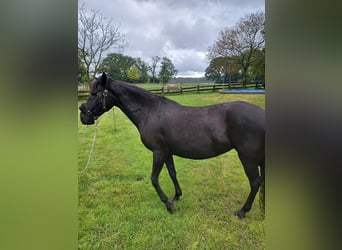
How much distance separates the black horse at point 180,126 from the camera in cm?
114

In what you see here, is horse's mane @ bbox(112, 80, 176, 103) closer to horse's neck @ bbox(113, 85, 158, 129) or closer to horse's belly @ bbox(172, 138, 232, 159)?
horse's neck @ bbox(113, 85, 158, 129)

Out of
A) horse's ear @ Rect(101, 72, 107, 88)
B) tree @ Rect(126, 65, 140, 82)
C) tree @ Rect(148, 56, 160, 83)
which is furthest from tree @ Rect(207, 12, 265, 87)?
horse's ear @ Rect(101, 72, 107, 88)

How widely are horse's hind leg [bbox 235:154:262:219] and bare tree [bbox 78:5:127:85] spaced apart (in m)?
0.89

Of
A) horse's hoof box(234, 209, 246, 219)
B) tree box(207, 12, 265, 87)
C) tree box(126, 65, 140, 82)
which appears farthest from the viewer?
tree box(126, 65, 140, 82)

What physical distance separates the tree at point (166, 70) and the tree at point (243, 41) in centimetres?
20

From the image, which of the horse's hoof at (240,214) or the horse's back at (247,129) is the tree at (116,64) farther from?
the horse's hoof at (240,214)

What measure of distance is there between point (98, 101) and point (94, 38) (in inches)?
12.8

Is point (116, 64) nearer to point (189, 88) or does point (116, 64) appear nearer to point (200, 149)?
point (189, 88)

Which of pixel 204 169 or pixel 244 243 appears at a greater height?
pixel 204 169

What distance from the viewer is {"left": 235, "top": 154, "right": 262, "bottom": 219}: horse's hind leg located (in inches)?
44.1
